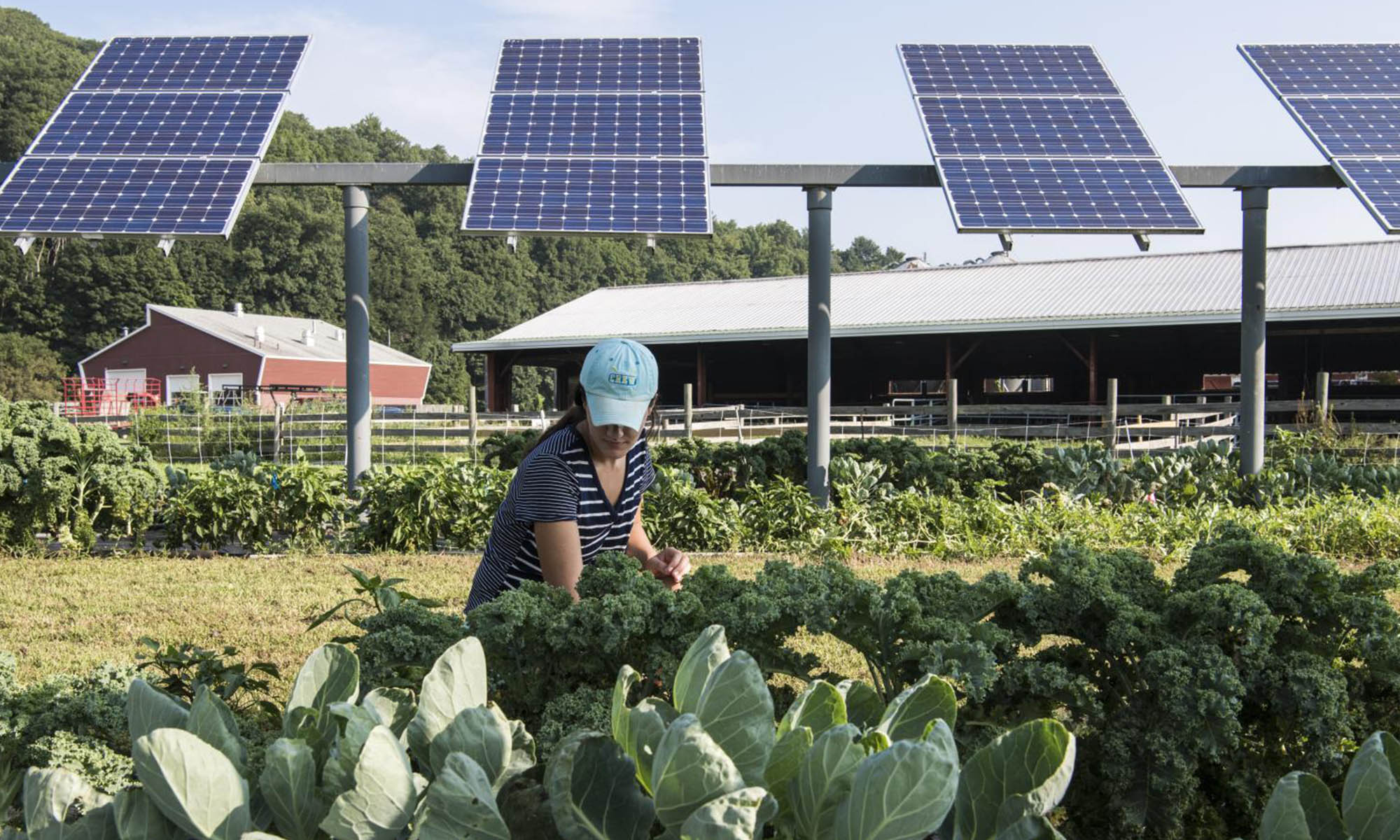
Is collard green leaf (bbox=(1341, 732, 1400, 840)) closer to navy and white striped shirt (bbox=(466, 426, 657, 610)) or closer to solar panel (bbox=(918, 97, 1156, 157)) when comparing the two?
navy and white striped shirt (bbox=(466, 426, 657, 610))

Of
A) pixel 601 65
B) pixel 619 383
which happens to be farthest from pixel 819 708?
pixel 601 65

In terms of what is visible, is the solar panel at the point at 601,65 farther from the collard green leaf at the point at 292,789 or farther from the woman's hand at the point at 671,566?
the collard green leaf at the point at 292,789

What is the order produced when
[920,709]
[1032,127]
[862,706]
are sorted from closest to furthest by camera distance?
[920,709], [862,706], [1032,127]

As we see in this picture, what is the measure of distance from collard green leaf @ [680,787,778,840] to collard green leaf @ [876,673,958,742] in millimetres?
400

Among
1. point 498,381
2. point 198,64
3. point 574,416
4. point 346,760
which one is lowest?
point 346,760

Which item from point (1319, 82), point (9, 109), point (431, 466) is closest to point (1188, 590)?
point (431, 466)

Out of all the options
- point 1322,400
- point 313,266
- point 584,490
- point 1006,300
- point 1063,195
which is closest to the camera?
point 584,490

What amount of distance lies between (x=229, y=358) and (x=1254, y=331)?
4201 centimetres

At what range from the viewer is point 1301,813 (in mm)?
1227

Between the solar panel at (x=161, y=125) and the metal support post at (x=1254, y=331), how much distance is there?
9.19 meters

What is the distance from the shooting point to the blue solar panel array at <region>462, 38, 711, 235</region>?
9305 millimetres

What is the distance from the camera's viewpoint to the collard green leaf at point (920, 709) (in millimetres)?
1431

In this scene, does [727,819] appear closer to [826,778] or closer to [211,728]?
[826,778]

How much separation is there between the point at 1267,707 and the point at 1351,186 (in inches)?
342
